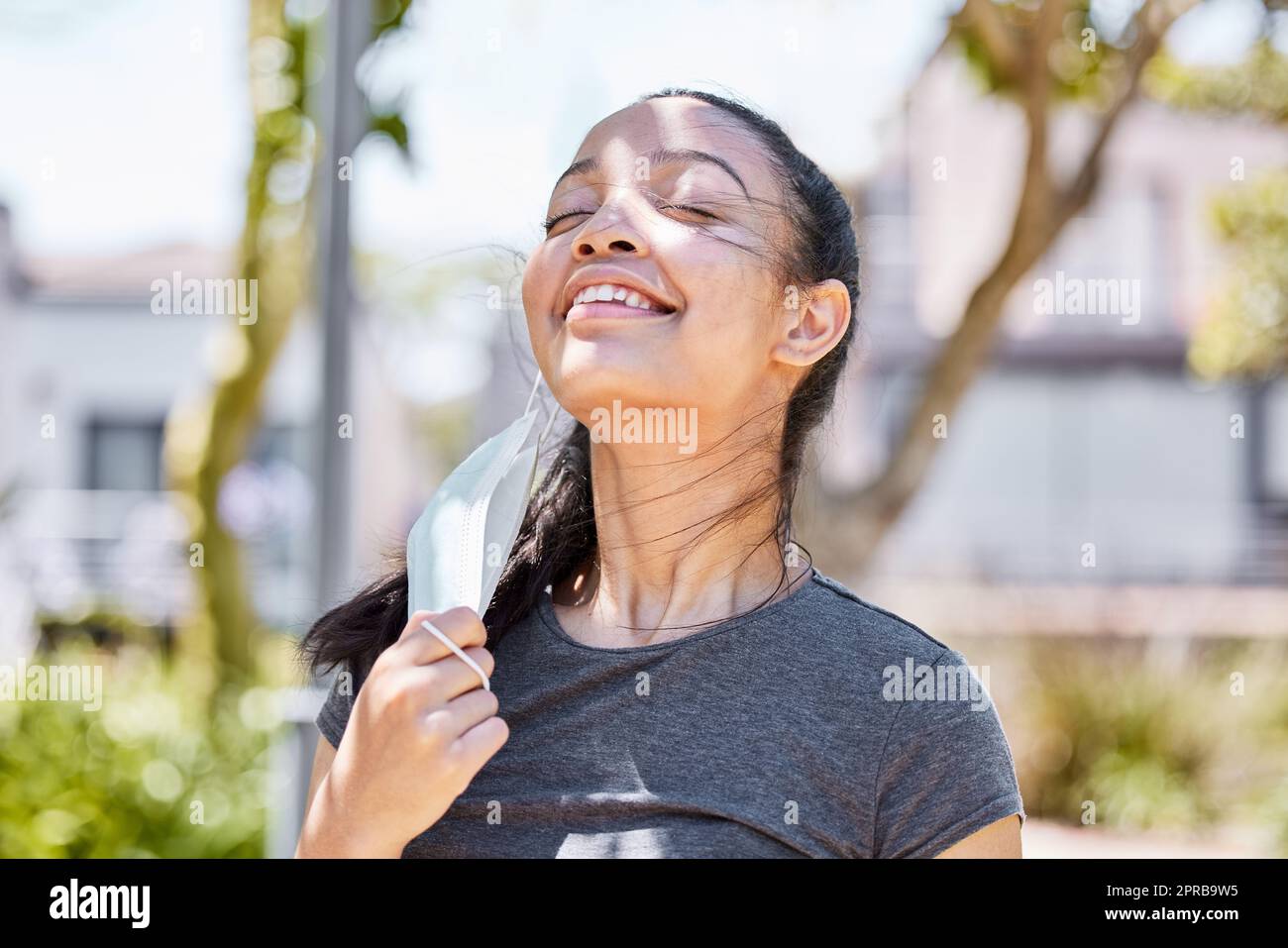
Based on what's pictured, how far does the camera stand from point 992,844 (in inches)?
54.6

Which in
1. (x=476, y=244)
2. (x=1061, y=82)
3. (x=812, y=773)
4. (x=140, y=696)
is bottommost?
(x=140, y=696)

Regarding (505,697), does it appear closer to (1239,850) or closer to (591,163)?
(591,163)

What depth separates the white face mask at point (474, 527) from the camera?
1469 millimetres

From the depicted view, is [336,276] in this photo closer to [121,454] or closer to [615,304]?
[615,304]

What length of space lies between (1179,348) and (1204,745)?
11.7 meters

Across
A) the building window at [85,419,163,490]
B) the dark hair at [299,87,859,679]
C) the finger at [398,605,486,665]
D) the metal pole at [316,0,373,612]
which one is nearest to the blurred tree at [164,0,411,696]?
the metal pole at [316,0,373,612]

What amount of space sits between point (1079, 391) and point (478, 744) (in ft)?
59.9

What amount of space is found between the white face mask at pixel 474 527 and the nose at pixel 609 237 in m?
0.23

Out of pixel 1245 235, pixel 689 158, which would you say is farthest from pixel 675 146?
pixel 1245 235

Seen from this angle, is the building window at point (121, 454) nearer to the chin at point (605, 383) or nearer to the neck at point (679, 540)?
the neck at point (679, 540)

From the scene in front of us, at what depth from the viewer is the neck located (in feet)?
5.26

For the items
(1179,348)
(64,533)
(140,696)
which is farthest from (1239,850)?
(64,533)

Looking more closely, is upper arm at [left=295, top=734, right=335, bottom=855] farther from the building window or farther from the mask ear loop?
the building window
